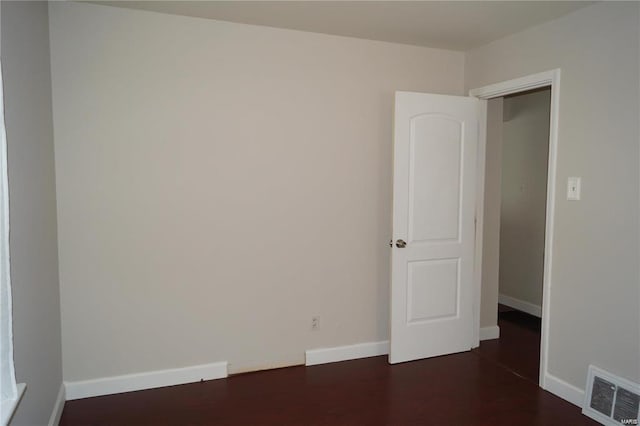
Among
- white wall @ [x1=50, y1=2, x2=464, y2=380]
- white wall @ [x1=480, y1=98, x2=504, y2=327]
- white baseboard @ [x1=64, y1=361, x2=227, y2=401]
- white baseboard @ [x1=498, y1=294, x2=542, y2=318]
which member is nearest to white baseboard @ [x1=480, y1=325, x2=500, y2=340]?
white wall @ [x1=480, y1=98, x2=504, y2=327]

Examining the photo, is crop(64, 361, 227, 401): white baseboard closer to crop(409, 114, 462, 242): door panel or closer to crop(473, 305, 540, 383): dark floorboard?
crop(409, 114, 462, 242): door panel

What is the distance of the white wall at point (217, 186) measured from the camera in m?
2.72

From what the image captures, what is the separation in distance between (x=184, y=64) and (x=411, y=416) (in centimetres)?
265

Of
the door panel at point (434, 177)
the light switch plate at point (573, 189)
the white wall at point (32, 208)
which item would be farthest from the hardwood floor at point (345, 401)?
the light switch plate at point (573, 189)

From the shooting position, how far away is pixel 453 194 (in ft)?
11.2

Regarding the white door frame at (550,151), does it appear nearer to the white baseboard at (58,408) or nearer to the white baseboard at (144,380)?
the white baseboard at (144,380)

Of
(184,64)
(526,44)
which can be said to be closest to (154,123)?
(184,64)

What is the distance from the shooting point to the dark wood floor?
255cm

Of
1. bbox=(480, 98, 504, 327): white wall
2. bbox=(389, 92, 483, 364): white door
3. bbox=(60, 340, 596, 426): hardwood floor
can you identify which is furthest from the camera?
bbox=(480, 98, 504, 327): white wall

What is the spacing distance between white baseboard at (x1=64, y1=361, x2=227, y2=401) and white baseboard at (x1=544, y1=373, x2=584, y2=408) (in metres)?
2.22

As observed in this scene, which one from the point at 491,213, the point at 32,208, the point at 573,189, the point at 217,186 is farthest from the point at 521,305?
the point at 32,208

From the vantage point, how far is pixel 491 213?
3.82m

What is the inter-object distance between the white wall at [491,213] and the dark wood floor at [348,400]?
66 centimetres

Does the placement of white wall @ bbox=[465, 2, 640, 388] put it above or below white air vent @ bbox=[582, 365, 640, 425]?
above
